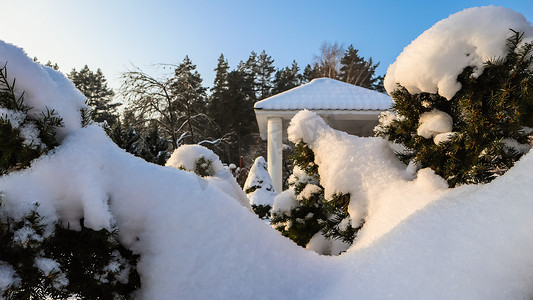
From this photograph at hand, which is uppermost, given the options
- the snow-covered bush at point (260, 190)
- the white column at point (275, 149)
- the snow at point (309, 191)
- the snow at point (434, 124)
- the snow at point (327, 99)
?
Answer: the snow at point (327, 99)

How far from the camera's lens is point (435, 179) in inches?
56.5

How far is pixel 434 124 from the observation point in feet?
4.90

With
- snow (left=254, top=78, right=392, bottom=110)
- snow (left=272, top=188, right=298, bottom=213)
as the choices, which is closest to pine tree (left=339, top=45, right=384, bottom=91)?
snow (left=254, top=78, right=392, bottom=110)

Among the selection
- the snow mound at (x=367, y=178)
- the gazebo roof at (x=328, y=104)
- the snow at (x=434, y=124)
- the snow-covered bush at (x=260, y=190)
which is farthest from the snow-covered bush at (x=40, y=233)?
the gazebo roof at (x=328, y=104)

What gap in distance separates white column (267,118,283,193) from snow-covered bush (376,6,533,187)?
24.3 ft

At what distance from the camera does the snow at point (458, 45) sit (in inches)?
49.6

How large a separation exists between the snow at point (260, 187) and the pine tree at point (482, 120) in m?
6.97

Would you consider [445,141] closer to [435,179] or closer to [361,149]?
[435,179]

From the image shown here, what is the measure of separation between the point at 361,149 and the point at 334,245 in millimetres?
936

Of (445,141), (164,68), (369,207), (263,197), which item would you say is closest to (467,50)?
(445,141)

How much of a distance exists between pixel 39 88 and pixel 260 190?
7909mm

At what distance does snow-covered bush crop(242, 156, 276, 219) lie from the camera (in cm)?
805

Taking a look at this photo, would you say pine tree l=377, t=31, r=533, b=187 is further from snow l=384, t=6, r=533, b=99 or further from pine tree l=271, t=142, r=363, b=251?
pine tree l=271, t=142, r=363, b=251

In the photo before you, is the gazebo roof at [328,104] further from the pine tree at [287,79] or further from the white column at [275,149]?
the pine tree at [287,79]
